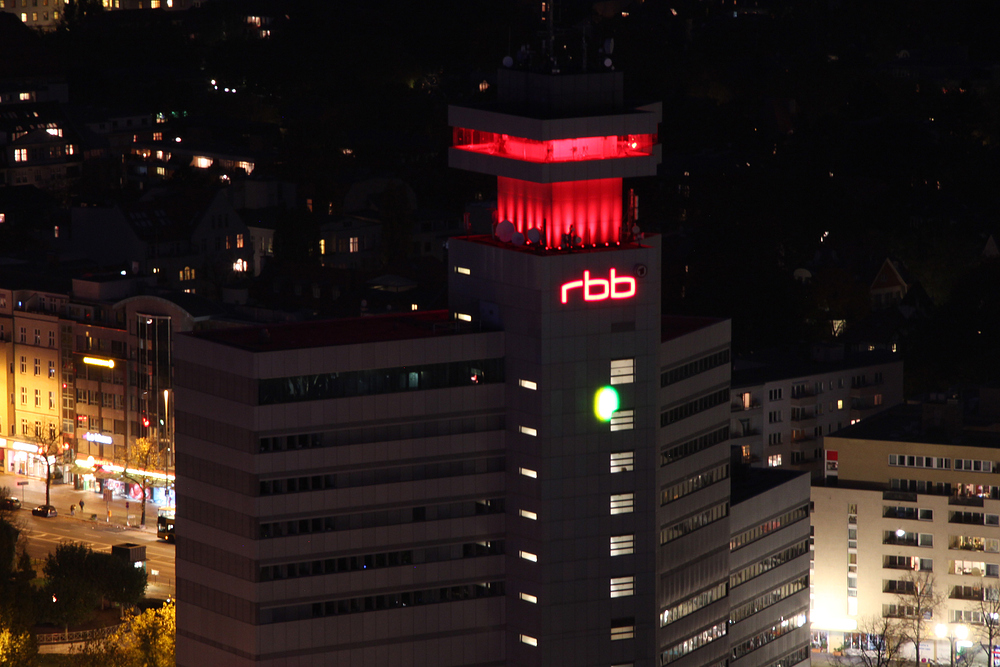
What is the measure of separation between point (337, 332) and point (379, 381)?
5.87m

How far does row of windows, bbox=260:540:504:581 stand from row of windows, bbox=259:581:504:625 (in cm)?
223

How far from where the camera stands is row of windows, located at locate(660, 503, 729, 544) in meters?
176

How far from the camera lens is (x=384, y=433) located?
536ft

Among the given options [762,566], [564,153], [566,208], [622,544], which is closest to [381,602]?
[622,544]

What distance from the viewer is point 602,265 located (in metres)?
167

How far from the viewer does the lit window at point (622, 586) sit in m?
172

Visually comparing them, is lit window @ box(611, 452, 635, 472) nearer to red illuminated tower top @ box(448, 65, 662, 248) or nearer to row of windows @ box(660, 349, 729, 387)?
row of windows @ box(660, 349, 729, 387)

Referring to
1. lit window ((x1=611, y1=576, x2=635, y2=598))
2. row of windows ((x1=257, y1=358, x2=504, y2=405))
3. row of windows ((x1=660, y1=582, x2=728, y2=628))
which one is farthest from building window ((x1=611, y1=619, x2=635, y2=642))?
row of windows ((x1=257, y1=358, x2=504, y2=405))

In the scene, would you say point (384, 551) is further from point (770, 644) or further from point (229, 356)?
point (770, 644)

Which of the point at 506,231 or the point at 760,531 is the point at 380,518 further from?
the point at 760,531

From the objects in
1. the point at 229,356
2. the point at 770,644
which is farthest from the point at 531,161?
the point at 770,644

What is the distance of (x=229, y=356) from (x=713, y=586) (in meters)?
46.8

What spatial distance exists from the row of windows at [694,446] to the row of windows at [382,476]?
45.9ft

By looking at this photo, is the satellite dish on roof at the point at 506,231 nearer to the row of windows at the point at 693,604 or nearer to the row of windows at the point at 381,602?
the row of windows at the point at 381,602
